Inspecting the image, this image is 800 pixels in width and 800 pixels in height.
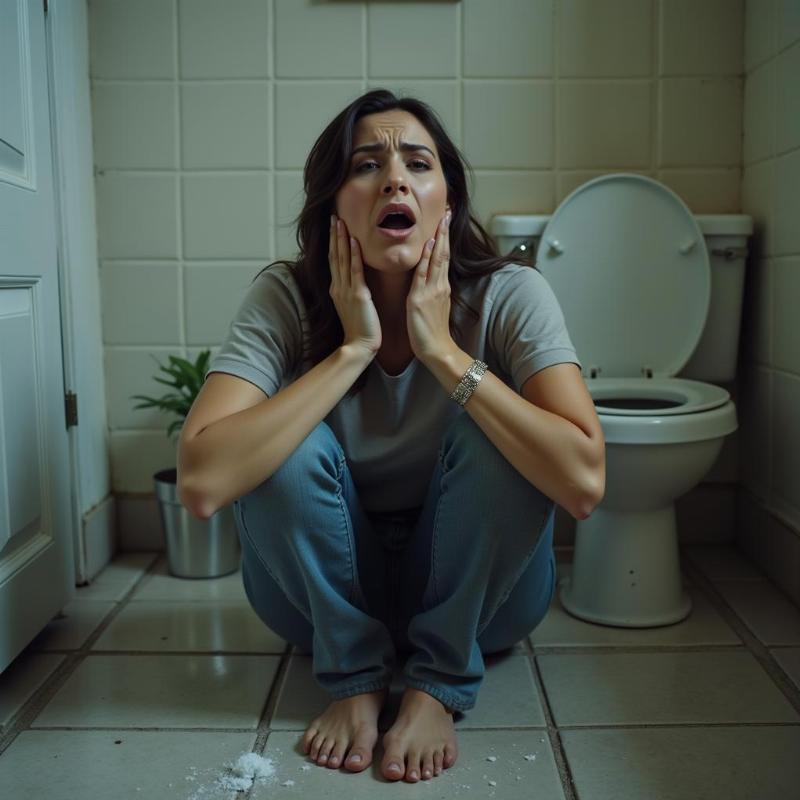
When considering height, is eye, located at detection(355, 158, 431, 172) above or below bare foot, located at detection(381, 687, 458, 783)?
above

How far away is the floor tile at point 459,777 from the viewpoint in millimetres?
1202

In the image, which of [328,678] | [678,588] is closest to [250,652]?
[328,678]

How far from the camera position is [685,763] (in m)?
1.27

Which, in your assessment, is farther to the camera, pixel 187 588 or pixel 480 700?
pixel 187 588

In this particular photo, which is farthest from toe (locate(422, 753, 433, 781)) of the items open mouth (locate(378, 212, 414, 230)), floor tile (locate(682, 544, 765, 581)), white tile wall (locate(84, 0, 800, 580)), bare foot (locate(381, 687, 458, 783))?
white tile wall (locate(84, 0, 800, 580))

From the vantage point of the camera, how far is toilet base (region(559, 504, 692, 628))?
1.77m

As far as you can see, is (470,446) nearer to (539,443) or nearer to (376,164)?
(539,443)

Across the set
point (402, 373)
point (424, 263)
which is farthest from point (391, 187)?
point (402, 373)

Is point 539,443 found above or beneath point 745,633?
above

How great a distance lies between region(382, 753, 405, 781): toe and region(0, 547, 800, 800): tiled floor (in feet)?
0.04

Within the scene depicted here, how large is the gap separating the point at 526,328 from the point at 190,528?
964 millimetres

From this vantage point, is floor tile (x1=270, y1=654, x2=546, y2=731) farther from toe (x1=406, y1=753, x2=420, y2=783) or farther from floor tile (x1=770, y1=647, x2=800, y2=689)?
floor tile (x1=770, y1=647, x2=800, y2=689)

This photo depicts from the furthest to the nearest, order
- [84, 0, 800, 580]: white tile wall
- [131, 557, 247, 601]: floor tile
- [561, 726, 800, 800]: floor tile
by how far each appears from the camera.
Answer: [84, 0, 800, 580]: white tile wall → [131, 557, 247, 601]: floor tile → [561, 726, 800, 800]: floor tile

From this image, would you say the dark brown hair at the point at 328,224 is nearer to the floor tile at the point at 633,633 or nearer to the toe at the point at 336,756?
the toe at the point at 336,756
